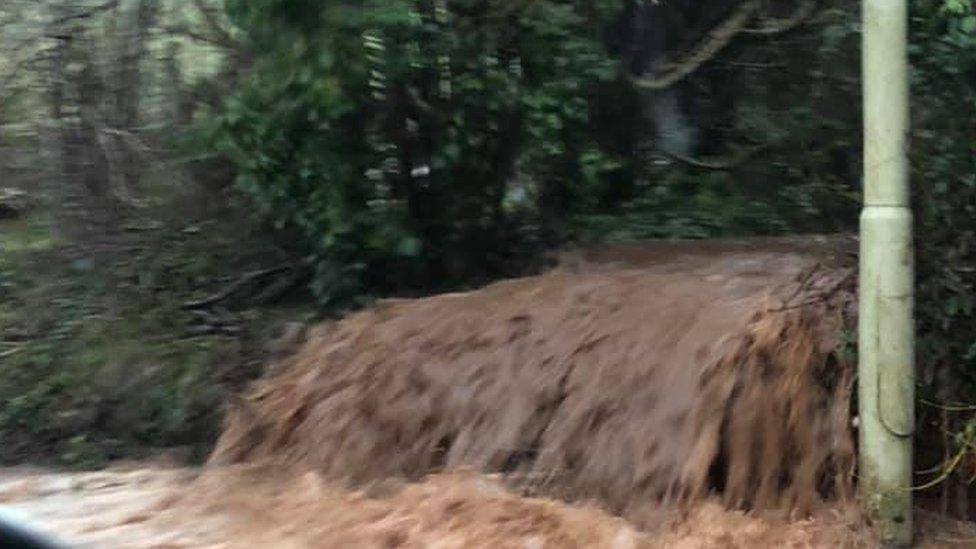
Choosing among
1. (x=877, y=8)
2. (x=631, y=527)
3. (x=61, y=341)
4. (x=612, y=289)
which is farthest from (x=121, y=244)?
(x=877, y=8)

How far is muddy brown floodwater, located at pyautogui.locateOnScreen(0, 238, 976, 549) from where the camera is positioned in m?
6.62

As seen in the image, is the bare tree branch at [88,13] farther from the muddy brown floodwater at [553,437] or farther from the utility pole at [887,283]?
the utility pole at [887,283]

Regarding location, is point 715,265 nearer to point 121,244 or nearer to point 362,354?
point 362,354

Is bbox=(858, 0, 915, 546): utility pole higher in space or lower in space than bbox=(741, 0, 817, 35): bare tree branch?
lower

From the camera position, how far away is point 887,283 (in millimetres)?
6363

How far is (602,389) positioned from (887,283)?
5.73 ft

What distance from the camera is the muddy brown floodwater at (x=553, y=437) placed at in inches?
261

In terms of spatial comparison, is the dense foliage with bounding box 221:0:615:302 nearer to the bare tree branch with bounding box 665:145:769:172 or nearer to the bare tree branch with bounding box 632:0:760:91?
the bare tree branch with bounding box 632:0:760:91

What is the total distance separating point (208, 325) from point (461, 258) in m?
2.02

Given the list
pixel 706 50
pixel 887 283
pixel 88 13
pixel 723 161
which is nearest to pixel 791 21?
pixel 706 50

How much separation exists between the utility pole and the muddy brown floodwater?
272 millimetres

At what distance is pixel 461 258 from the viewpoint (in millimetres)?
9680

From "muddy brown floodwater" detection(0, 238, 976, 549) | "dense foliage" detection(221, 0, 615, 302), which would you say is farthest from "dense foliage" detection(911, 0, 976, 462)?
"dense foliage" detection(221, 0, 615, 302)

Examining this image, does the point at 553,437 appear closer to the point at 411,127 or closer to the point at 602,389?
the point at 602,389
